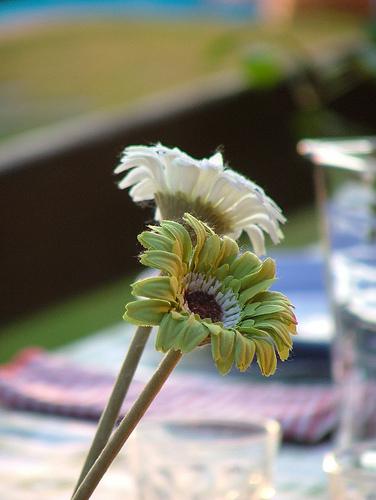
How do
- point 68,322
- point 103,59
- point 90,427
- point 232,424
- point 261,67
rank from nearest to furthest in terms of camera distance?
point 232,424 < point 90,427 < point 261,67 < point 68,322 < point 103,59

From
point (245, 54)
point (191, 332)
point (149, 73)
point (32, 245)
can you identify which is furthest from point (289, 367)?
point (149, 73)

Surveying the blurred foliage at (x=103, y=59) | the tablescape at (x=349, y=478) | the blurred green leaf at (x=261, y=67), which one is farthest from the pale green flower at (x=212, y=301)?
the blurred foliage at (x=103, y=59)

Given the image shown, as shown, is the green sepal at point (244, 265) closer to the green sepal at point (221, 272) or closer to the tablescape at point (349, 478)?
the green sepal at point (221, 272)

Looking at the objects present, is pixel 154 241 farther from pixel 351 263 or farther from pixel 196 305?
pixel 351 263

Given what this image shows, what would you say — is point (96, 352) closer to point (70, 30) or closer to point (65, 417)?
point (65, 417)

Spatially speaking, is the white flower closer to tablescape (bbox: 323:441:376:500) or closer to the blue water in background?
tablescape (bbox: 323:441:376:500)

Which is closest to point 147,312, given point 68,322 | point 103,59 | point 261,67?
point 261,67
